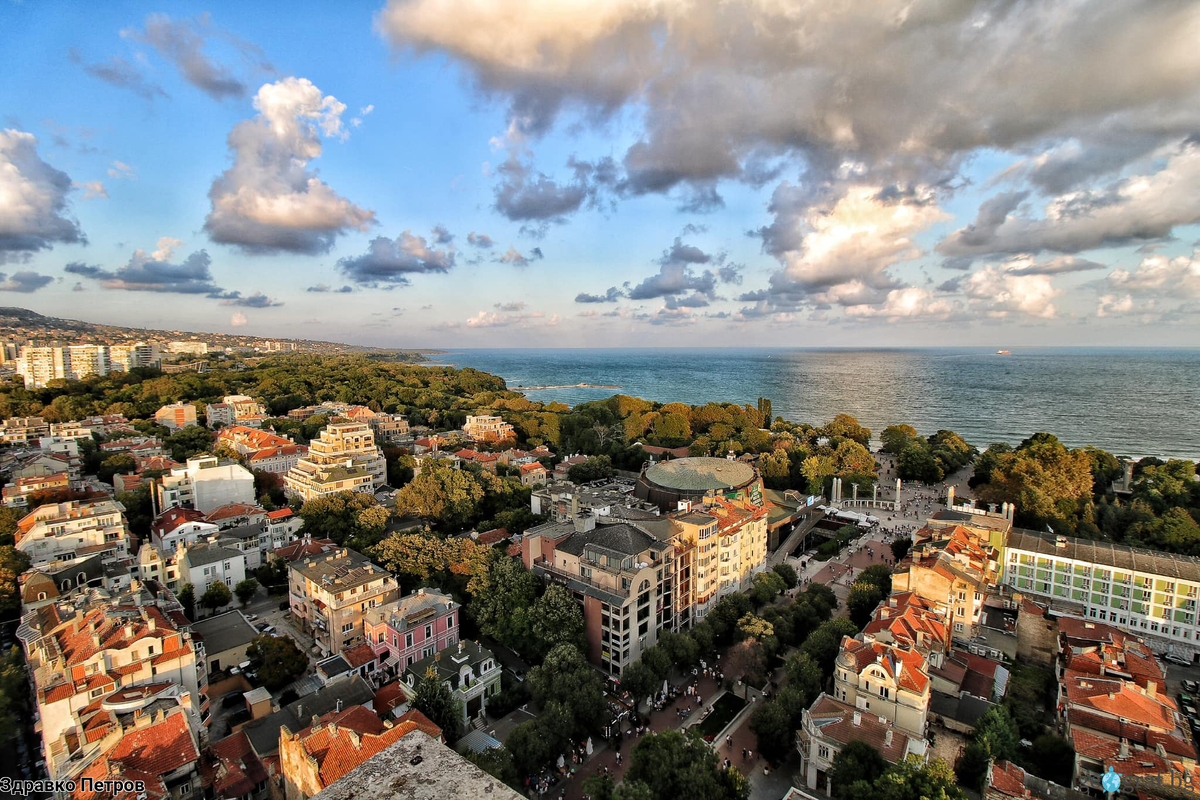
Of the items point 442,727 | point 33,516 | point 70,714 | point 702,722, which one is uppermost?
point 33,516

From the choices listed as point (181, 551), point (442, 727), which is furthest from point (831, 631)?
point (181, 551)

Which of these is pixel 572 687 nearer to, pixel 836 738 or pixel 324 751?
pixel 324 751

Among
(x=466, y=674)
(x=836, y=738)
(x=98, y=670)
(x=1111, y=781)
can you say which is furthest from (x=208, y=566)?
(x=1111, y=781)

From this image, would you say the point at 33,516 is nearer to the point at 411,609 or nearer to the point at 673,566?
the point at 411,609

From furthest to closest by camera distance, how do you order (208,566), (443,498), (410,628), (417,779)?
(443,498), (208,566), (410,628), (417,779)

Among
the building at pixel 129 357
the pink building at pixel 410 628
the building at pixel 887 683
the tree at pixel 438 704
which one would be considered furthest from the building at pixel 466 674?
the building at pixel 129 357

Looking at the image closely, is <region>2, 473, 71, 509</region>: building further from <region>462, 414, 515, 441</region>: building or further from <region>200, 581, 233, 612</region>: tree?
<region>462, 414, 515, 441</region>: building

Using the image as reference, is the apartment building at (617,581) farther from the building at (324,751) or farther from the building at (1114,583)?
the building at (1114,583)

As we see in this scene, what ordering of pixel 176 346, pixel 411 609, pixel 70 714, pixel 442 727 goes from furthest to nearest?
pixel 176 346 < pixel 411 609 < pixel 442 727 < pixel 70 714
